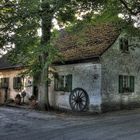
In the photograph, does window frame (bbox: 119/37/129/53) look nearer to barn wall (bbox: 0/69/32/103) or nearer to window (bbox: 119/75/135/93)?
window (bbox: 119/75/135/93)

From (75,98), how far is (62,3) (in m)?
10.3

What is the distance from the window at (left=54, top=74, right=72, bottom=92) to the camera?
77.0 feet

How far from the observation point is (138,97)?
24875 mm

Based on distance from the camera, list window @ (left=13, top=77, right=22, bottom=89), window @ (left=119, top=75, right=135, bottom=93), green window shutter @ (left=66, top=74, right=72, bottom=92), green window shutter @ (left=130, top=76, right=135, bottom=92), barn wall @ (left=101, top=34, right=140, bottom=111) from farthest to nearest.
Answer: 1. window @ (left=13, top=77, right=22, bottom=89)
2. green window shutter @ (left=130, top=76, right=135, bottom=92)
3. green window shutter @ (left=66, top=74, right=72, bottom=92)
4. window @ (left=119, top=75, right=135, bottom=93)
5. barn wall @ (left=101, top=34, right=140, bottom=111)

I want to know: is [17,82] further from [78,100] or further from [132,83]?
[132,83]

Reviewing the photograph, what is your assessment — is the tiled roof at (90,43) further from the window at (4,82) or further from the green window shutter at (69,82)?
the window at (4,82)

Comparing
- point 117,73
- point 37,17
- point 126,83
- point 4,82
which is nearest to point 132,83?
point 126,83

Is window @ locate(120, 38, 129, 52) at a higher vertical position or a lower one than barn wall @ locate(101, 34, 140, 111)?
higher

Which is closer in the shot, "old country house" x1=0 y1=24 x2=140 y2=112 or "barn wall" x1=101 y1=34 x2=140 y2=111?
"old country house" x1=0 y1=24 x2=140 y2=112

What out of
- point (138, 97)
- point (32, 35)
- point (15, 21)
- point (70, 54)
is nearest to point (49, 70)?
point (70, 54)

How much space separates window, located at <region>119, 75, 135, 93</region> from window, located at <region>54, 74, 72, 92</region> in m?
3.44

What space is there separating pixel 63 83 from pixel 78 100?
2.49 meters

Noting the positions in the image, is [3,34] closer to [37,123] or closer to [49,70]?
[37,123]

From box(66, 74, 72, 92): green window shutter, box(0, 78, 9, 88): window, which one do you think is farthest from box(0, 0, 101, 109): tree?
box(0, 78, 9, 88): window
